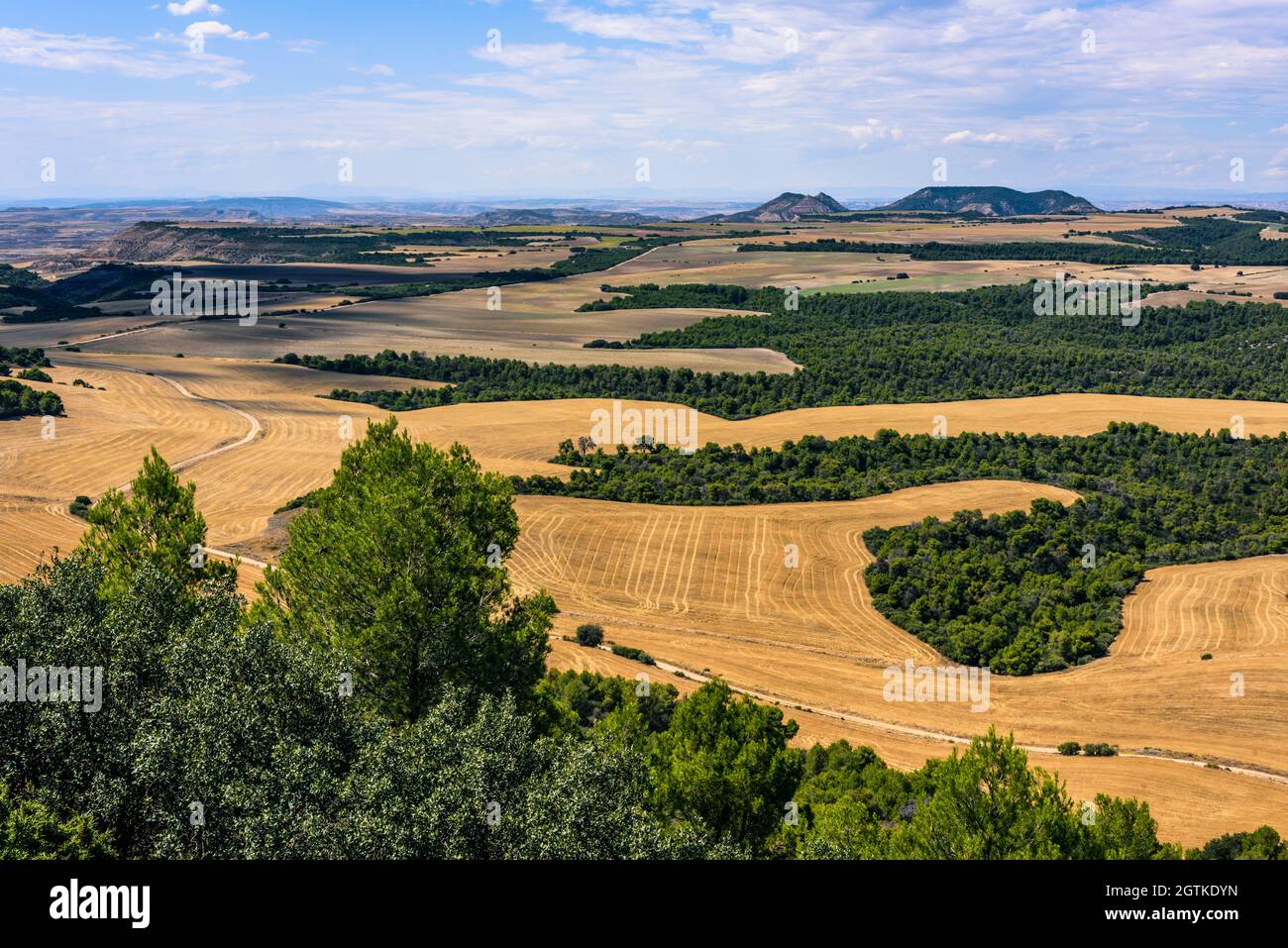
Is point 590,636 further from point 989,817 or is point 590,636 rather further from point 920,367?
point 920,367

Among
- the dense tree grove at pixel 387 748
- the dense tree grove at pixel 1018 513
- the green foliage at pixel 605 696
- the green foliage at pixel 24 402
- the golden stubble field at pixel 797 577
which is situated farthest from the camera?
the green foliage at pixel 24 402

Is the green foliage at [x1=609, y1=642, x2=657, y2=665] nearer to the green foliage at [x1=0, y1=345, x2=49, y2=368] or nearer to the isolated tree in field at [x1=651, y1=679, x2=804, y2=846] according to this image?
the isolated tree in field at [x1=651, y1=679, x2=804, y2=846]

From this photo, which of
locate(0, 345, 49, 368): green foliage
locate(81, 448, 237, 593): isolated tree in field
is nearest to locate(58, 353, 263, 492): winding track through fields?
locate(0, 345, 49, 368): green foliage

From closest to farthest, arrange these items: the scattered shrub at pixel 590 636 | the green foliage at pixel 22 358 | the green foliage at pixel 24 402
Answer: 1. the scattered shrub at pixel 590 636
2. the green foliage at pixel 24 402
3. the green foliage at pixel 22 358

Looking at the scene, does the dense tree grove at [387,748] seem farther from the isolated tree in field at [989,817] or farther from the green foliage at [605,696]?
the green foliage at [605,696]

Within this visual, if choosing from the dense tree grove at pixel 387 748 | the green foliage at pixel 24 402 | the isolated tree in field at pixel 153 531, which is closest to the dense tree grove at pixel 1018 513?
the dense tree grove at pixel 387 748
